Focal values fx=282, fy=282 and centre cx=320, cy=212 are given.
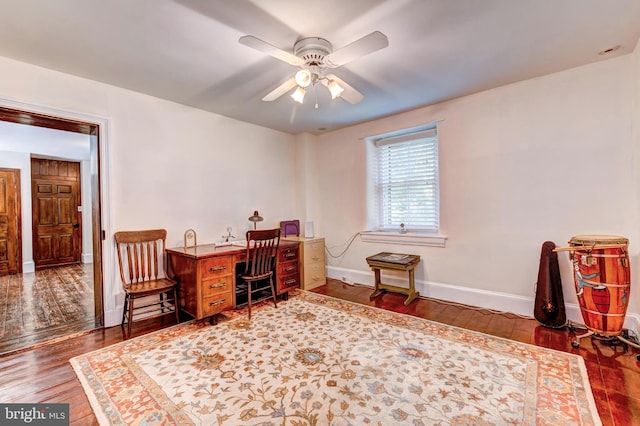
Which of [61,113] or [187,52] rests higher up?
[187,52]

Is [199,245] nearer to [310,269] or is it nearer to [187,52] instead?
[310,269]

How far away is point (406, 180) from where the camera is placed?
156 inches

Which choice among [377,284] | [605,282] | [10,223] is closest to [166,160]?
[377,284]

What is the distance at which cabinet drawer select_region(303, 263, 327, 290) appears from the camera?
3994 millimetres

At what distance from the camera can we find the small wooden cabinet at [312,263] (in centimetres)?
396

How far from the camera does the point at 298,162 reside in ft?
15.8

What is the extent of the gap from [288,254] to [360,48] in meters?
2.56

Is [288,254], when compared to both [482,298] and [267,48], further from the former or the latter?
[267,48]

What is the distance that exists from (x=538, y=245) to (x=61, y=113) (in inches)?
189

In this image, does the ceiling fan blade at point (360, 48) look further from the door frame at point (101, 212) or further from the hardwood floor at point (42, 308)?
the hardwood floor at point (42, 308)

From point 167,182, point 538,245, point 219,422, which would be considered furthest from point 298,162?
point 219,422

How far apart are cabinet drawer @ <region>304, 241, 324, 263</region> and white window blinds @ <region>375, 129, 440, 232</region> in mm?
979

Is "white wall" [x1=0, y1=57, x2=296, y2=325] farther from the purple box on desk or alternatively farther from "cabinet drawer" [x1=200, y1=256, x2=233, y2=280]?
"cabinet drawer" [x1=200, y1=256, x2=233, y2=280]

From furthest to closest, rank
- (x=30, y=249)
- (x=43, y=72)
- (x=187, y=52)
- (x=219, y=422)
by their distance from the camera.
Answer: (x=30, y=249)
(x=43, y=72)
(x=187, y=52)
(x=219, y=422)
